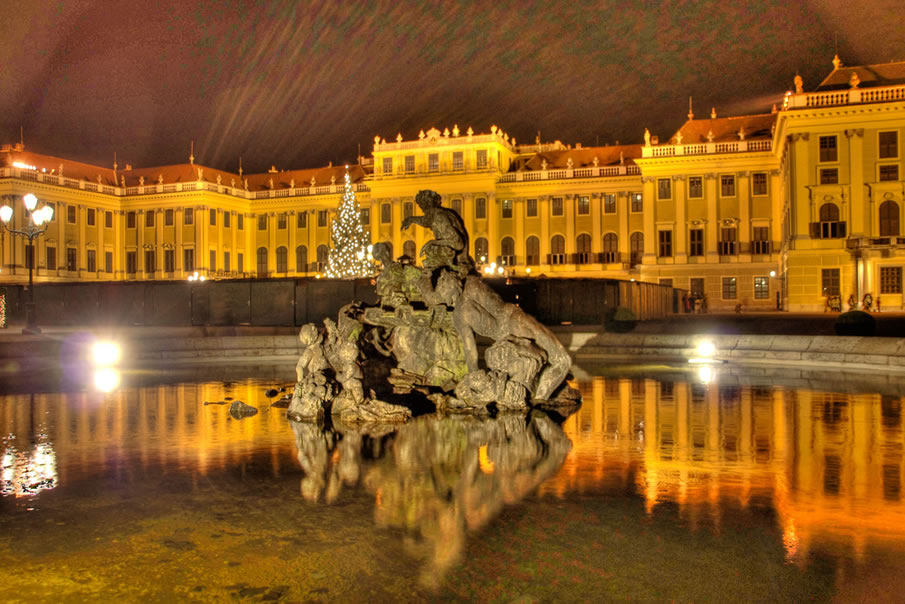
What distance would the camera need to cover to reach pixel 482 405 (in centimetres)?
1085

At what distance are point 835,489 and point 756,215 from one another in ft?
195

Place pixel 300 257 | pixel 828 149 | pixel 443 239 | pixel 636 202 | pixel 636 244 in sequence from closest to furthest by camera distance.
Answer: pixel 443 239 → pixel 828 149 → pixel 636 202 → pixel 636 244 → pixel 300 257

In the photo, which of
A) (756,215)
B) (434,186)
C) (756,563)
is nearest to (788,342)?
(756,563)

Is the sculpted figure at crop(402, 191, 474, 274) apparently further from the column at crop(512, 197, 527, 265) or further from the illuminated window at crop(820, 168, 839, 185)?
the column at crop(512, 197, 527, 265)

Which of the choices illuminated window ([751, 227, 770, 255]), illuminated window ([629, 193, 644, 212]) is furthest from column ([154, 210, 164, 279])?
illuminated window ([751, 227, 770, 255])

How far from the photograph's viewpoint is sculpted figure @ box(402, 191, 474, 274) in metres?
12.8

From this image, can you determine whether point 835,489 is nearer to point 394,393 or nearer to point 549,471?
point 549,471

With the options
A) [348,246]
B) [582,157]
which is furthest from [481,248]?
[348,246]

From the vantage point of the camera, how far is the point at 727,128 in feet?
211

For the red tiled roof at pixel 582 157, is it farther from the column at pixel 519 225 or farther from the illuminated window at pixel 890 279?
the illuminated window at pixel 890 279

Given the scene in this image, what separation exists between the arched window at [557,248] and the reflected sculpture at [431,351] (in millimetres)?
60340

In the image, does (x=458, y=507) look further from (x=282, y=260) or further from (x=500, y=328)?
(x=282, y=260)

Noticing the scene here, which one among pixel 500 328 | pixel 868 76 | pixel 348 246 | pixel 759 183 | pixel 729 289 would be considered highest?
pixel 868 76

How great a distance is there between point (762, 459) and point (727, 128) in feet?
201
